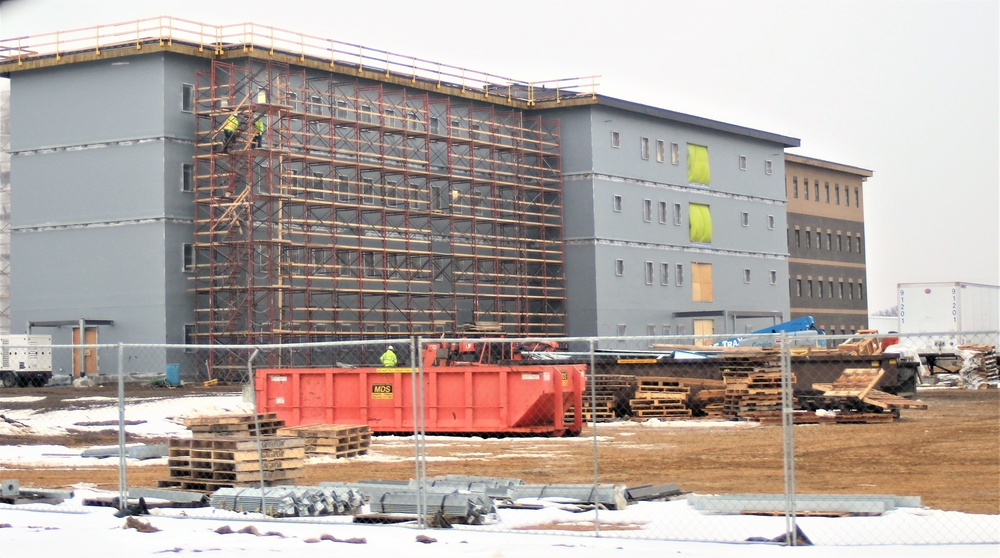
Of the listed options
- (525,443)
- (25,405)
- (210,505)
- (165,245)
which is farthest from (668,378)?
(165,245)

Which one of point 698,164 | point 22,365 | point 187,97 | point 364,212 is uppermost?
point 187,97

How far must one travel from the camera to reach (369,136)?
201 feet

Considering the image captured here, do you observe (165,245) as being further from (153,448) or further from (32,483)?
(32,483)

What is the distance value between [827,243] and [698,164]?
81.5ft

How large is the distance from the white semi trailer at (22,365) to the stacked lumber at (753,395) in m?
29.4

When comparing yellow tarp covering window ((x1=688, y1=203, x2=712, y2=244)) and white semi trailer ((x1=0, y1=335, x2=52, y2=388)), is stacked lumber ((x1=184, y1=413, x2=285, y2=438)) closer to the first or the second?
white semi trailer ((x1=0, y1=335, x2=52, y2=388))

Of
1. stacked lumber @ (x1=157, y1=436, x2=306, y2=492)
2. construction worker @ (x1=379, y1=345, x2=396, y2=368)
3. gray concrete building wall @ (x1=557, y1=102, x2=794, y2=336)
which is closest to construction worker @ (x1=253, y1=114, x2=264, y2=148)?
construction worker @ (x1=379, y1=345, x2=396, y2=368)

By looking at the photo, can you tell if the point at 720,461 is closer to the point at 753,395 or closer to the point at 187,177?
the point at 753,395

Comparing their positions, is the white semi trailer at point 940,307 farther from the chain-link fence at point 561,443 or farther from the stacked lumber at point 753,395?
the stacked lumber at point 753,395

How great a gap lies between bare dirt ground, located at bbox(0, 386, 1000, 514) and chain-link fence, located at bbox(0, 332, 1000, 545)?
0.07 metres

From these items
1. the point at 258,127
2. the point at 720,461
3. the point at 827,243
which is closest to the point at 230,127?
the point at 258,127

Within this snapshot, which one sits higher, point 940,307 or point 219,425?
point 940,307

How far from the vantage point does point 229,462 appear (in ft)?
57.2

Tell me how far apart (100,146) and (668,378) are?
97.6 feet
